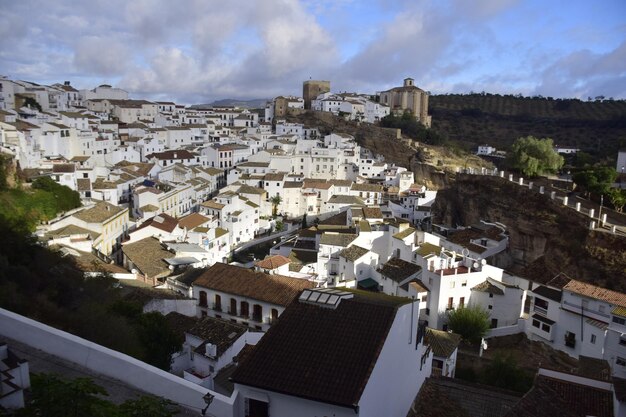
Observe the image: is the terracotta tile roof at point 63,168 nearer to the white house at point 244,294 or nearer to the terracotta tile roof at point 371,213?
the white house at point 244,294

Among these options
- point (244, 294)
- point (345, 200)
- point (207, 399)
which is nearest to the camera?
point (207, 399)

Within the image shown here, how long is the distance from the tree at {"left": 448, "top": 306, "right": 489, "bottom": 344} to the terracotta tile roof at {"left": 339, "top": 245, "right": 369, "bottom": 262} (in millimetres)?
6581

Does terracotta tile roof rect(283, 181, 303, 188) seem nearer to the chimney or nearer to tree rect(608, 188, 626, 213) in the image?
tree rect(608, 188, 626, 213)

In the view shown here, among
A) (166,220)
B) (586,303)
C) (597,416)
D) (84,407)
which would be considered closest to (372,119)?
(166,220)

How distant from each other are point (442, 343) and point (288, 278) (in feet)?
23.9

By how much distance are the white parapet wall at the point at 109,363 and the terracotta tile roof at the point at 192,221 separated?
22125 millimetres

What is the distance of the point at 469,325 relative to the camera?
20.5 m

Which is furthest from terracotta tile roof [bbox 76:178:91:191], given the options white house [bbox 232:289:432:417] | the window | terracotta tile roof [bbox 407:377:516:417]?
the window

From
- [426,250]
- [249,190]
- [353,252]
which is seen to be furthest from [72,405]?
[249,190]

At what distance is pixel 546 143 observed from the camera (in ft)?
132

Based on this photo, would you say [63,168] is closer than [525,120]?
Yes

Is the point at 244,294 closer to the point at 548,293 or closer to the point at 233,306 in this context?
the point at 233,306

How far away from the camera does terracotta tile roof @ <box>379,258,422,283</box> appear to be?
2358 centimetres

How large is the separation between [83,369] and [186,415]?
179 centimetres
